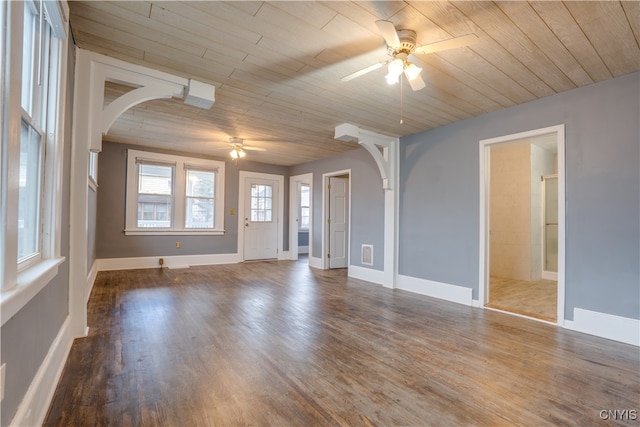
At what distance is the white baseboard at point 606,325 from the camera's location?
2.64 metres

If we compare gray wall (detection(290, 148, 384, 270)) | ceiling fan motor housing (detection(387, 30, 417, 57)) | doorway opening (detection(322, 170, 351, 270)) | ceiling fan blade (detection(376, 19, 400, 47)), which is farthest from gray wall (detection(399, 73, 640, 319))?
doorway opening (detection(322, 170, 351, 270))

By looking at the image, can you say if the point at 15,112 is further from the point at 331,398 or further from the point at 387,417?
the point at 387,417

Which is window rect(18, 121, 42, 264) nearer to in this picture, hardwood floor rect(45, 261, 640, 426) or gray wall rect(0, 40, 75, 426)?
gray wall rect(0, 40, 75, 426)

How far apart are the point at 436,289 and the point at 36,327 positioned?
13.4 ft

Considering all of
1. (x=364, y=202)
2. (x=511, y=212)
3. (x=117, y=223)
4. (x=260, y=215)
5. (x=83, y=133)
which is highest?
(x=83, y=133)

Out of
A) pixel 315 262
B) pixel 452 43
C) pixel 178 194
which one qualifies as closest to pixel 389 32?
pixel 452 43

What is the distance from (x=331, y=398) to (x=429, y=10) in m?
2.44

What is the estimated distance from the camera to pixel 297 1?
1860 millimetres

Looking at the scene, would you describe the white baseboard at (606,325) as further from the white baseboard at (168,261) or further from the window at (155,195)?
the window at (155,195)

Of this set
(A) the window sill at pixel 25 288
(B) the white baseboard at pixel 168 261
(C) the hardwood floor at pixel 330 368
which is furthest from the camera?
(B) the white baseboard at pixel 168 261

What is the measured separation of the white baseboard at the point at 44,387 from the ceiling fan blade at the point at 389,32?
257 centimetres

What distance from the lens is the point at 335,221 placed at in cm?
665

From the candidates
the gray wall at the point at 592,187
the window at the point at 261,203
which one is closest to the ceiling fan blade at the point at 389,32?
the gray wall at the point at 592,187

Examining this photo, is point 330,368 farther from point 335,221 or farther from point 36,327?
point 335,221
